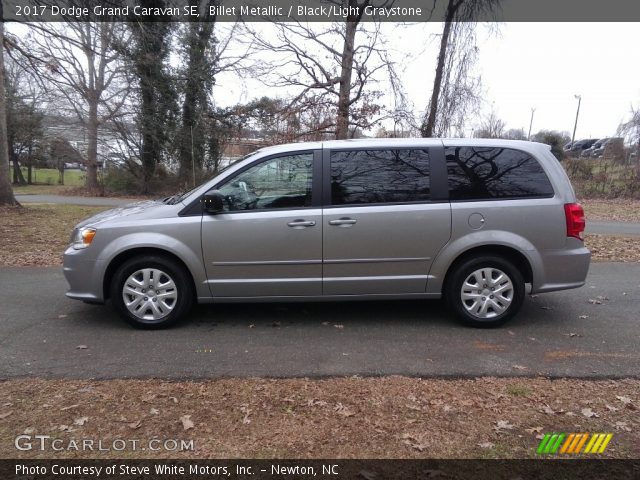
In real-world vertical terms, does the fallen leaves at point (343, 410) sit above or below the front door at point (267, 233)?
below

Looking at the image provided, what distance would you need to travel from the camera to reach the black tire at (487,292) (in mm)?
4691

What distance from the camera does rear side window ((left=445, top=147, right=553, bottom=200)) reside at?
187 inches

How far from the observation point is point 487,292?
4723 mm

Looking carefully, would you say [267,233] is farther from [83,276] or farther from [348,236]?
[83,276]

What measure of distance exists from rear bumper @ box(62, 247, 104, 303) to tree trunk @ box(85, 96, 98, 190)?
71.5 ft

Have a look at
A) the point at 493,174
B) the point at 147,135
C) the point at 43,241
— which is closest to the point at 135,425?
the point at 493,174

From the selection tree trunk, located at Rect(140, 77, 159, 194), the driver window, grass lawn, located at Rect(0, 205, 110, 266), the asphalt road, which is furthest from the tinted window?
tree trunk, located at Rect(140, 77, 159, 194)

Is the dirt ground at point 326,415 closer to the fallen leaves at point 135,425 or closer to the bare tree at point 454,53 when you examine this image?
the fallen leaves at point 135,425

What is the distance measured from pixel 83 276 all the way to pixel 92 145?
23806 mm

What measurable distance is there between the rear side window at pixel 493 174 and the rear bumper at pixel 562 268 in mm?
601

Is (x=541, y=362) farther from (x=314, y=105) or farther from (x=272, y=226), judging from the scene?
(x=314, y=105)

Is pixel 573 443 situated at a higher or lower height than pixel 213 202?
lower

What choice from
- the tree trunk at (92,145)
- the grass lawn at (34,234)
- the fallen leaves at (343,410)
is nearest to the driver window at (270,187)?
the fallen leaves at (343,410)

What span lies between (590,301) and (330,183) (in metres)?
3.57
